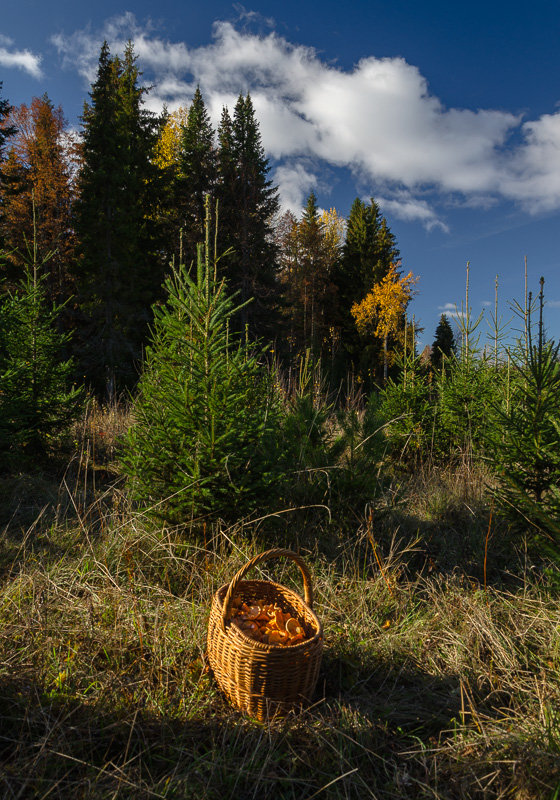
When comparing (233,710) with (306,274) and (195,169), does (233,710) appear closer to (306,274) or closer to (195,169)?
(195,169)

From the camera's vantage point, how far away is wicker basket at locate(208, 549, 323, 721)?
Answer: 1863mm

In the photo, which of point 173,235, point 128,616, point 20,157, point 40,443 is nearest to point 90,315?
point 173,235

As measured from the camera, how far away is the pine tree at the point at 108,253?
47.6 feet

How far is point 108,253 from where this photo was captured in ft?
49.4

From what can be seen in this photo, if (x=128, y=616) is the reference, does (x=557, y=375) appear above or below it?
above

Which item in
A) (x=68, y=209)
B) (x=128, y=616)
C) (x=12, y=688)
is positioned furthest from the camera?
(x=68, y=209)

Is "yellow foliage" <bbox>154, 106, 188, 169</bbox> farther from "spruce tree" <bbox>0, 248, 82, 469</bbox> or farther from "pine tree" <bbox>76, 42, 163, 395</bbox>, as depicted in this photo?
"spruce tree" <bbox>0, 248, 82, 469</bbox>

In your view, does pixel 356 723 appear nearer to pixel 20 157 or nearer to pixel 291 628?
pixel 291 628

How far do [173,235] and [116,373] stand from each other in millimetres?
7180

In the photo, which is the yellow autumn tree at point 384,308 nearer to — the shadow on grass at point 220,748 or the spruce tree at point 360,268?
the spruce tree at point 360,268

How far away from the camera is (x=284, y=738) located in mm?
1828

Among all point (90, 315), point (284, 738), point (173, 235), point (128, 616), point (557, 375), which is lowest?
point (284, 738)

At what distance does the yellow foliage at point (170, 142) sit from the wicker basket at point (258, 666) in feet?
75.6

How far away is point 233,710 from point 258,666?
0.33m
